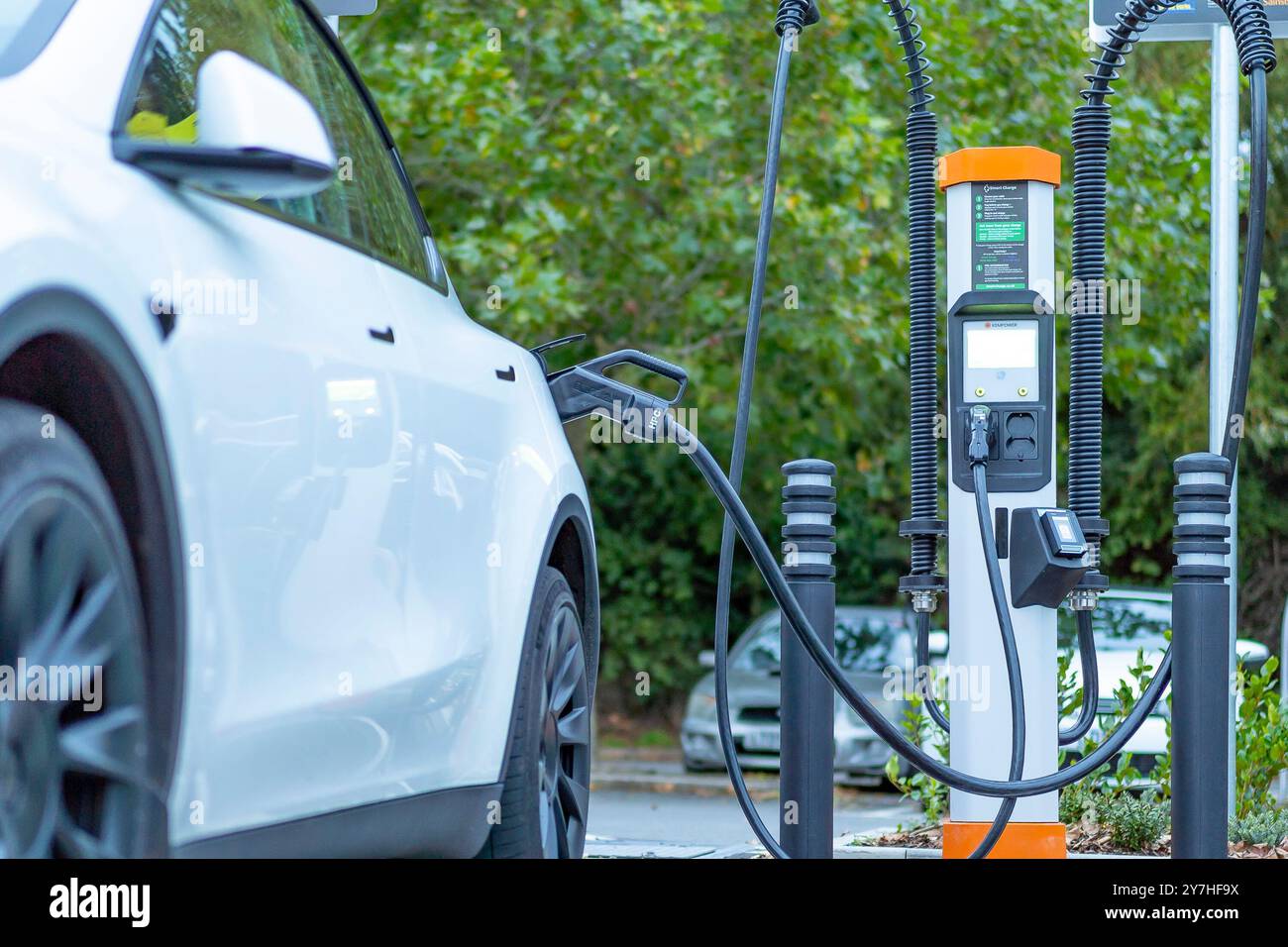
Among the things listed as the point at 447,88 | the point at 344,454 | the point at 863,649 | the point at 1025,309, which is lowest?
the point at 863,649

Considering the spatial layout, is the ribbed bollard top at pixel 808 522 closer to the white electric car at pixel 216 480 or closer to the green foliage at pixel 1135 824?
the white electric car at pixel 216 480

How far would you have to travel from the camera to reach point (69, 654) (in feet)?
6.56

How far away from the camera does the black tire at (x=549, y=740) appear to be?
3.32 meters

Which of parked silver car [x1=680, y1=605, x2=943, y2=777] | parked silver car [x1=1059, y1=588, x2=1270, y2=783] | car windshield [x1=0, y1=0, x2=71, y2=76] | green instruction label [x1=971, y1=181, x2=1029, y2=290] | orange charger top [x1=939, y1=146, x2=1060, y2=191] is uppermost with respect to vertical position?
orange charger top [x1=939, y1=146, x2=1060, y2=191]

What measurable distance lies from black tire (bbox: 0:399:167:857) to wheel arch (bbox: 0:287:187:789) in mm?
20

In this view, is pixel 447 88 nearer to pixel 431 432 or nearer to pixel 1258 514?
pixel 431 432

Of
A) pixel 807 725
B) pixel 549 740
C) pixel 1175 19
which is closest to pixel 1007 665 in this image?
pixel 807 725

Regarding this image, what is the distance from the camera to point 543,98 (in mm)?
11789

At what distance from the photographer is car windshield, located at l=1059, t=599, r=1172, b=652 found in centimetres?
1196

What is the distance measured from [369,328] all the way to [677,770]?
13186 mm

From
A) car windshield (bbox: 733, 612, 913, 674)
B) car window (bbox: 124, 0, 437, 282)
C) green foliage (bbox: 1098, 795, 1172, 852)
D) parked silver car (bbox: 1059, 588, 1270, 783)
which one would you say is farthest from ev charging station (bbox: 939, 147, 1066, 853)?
car windshield (bbox: 733, 612, 913, 674)
